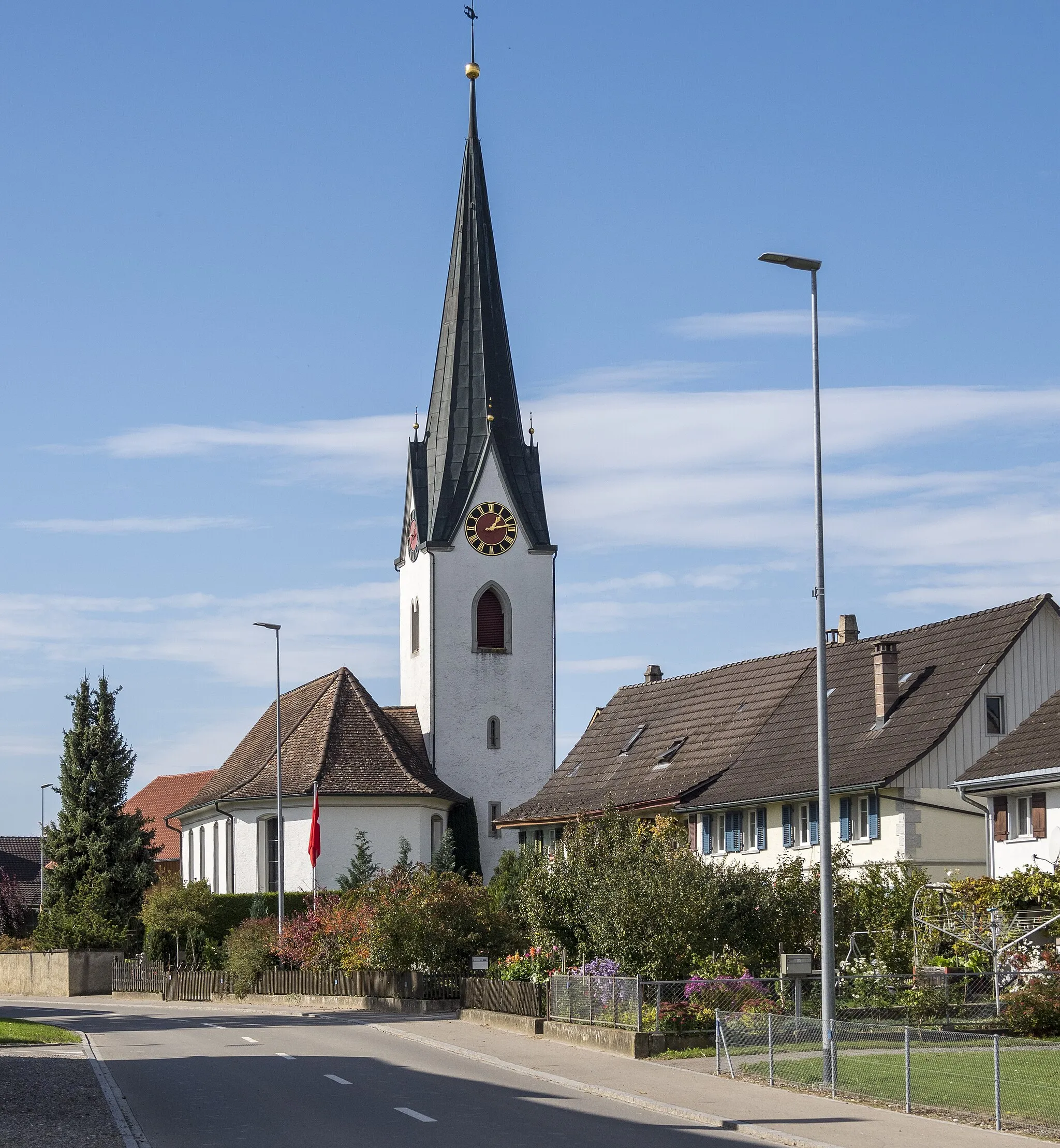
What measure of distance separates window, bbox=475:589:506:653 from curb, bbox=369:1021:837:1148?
132 feet

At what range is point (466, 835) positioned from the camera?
65.1m

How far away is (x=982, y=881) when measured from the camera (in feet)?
102

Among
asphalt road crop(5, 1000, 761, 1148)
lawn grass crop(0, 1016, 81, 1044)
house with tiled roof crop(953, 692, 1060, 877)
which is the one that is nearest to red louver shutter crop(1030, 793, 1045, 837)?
house with tiled roof crop(953, 692, 1060, 877)

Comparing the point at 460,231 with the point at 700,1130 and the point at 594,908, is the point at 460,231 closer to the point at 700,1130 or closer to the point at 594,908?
the point at 594,908

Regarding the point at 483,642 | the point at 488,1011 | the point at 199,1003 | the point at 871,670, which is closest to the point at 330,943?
the point at 199,1003

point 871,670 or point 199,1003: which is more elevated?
point 871,670

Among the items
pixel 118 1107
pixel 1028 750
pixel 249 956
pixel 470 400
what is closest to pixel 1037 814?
pixel 1028 750

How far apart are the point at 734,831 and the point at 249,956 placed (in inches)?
508

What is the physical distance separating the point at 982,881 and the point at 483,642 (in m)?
39.0

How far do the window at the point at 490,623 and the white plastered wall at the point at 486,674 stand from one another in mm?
374

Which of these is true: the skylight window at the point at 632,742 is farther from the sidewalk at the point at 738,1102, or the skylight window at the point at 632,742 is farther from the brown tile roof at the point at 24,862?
the brown tile roof at the point at 24,862

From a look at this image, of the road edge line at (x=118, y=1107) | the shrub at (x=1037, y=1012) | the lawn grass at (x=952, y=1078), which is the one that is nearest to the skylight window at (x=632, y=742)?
the road edge line at (x=118, y=1107)

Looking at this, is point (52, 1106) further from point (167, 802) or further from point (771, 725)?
point (167, 802)

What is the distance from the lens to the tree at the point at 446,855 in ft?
205
